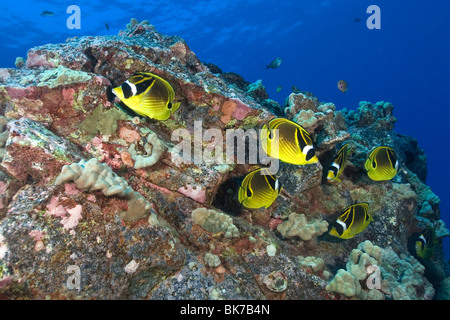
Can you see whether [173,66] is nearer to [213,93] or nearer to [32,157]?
[213,93]

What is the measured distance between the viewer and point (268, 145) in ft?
6.79

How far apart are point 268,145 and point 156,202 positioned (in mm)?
1558

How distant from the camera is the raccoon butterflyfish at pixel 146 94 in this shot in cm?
212

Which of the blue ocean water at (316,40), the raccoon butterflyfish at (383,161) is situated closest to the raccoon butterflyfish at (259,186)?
the raccoon butterflyfish at (383,161)

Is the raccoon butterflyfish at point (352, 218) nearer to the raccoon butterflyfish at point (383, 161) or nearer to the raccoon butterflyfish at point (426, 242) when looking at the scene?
the raccoon butterflyfish at point (383, 161)

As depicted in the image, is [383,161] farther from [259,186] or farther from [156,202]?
[156,202]

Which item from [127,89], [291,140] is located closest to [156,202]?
[127,89]

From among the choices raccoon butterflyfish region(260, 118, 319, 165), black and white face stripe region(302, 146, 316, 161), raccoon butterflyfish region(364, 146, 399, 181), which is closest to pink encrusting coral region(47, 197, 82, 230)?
raccoon butterflyfish region(260, 118, 319, 165)

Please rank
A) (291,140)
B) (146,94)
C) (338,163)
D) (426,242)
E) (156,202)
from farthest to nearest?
(426,242) → (338,163) → (156,202) → (146,94) → (291,140)

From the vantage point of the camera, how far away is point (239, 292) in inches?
98.5

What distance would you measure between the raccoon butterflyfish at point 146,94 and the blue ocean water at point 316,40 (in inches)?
920

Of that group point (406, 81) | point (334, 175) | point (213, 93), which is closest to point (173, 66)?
point (213, 93)

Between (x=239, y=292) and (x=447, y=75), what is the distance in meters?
98.6

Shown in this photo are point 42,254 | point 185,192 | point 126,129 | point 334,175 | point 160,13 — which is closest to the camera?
point 42,254
